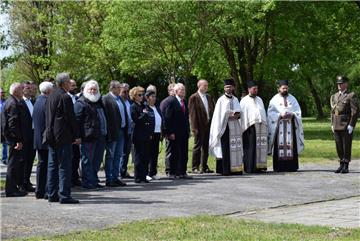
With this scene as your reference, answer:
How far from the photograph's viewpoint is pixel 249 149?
608 inches

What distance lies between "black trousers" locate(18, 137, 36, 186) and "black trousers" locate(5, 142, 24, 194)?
16 centimetres

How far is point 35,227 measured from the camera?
8.23 m

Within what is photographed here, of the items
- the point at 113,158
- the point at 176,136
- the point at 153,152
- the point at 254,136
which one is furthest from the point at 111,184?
the point at 254,136

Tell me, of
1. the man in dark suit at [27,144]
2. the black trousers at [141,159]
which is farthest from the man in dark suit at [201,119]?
the man in dark suit at [27,144]

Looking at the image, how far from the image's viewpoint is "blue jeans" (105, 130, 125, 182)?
12898 millimetres

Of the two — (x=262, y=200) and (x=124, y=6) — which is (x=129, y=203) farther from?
(x=124, y=6)

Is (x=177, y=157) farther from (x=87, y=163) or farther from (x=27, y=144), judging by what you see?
(x=27, y=144)

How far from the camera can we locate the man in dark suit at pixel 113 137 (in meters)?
12.8

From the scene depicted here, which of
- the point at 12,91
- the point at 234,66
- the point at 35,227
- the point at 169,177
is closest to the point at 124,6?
the point at 234,66

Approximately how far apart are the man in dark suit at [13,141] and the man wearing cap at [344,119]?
23.7 ft

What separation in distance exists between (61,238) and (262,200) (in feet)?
13.9

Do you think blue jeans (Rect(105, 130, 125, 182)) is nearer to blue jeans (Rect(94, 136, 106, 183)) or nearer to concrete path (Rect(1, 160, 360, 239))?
blue jeans (Rect(94, 136, 106, 183))

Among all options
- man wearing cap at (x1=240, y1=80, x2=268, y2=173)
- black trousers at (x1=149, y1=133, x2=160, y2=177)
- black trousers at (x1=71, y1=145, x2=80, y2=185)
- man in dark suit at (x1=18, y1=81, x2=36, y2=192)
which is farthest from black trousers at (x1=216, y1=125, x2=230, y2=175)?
man in dark suit at (x1=18, y1=81, x2=36, y2=192)

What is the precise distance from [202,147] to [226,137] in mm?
685
